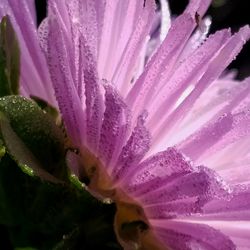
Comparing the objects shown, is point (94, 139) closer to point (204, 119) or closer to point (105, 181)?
point (105, 181)

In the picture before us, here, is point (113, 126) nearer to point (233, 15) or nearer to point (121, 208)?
point (121, 208)

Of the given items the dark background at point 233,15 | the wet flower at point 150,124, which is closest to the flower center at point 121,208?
the wet flower at point 150,124

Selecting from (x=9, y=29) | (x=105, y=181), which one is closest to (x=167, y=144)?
(x=105, y=181)

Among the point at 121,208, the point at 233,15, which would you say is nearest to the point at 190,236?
the point at 121,208

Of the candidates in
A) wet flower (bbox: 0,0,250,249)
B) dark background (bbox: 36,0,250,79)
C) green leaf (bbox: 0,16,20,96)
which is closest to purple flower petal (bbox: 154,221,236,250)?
wet flower (bbox: 0,0,250,249)

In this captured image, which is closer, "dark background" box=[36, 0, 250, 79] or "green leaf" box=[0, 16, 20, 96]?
"green leaf" box=[0, 16, 20, 96]

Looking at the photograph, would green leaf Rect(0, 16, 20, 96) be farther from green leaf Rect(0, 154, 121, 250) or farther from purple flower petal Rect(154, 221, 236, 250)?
purple flower petal Rect(154, 221, 236, 250)

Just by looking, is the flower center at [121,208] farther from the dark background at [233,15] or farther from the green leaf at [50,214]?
the dark background at [233,15]
